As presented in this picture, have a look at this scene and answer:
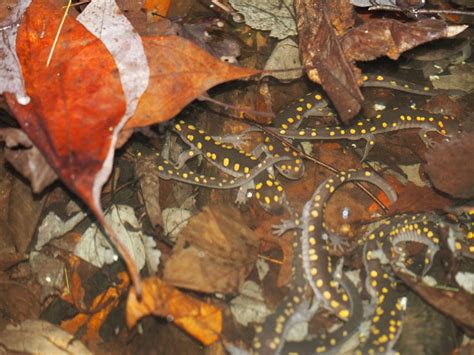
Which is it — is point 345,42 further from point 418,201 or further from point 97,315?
point 97,315

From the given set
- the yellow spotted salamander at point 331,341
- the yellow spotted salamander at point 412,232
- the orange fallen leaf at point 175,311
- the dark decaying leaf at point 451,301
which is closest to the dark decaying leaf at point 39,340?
the orange fallen leaf at point 175,311

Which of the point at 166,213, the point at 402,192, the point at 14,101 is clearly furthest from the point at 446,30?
the point at 14,101

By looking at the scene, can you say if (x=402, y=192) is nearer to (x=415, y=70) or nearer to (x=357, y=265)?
(x=357, y=265)

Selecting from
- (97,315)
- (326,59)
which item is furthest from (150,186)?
(326,59)

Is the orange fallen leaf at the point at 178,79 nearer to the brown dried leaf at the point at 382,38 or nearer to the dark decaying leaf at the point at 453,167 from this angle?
the brown dried leaf at the point at 382,38

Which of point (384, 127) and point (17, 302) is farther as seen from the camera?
point (384, 127)
